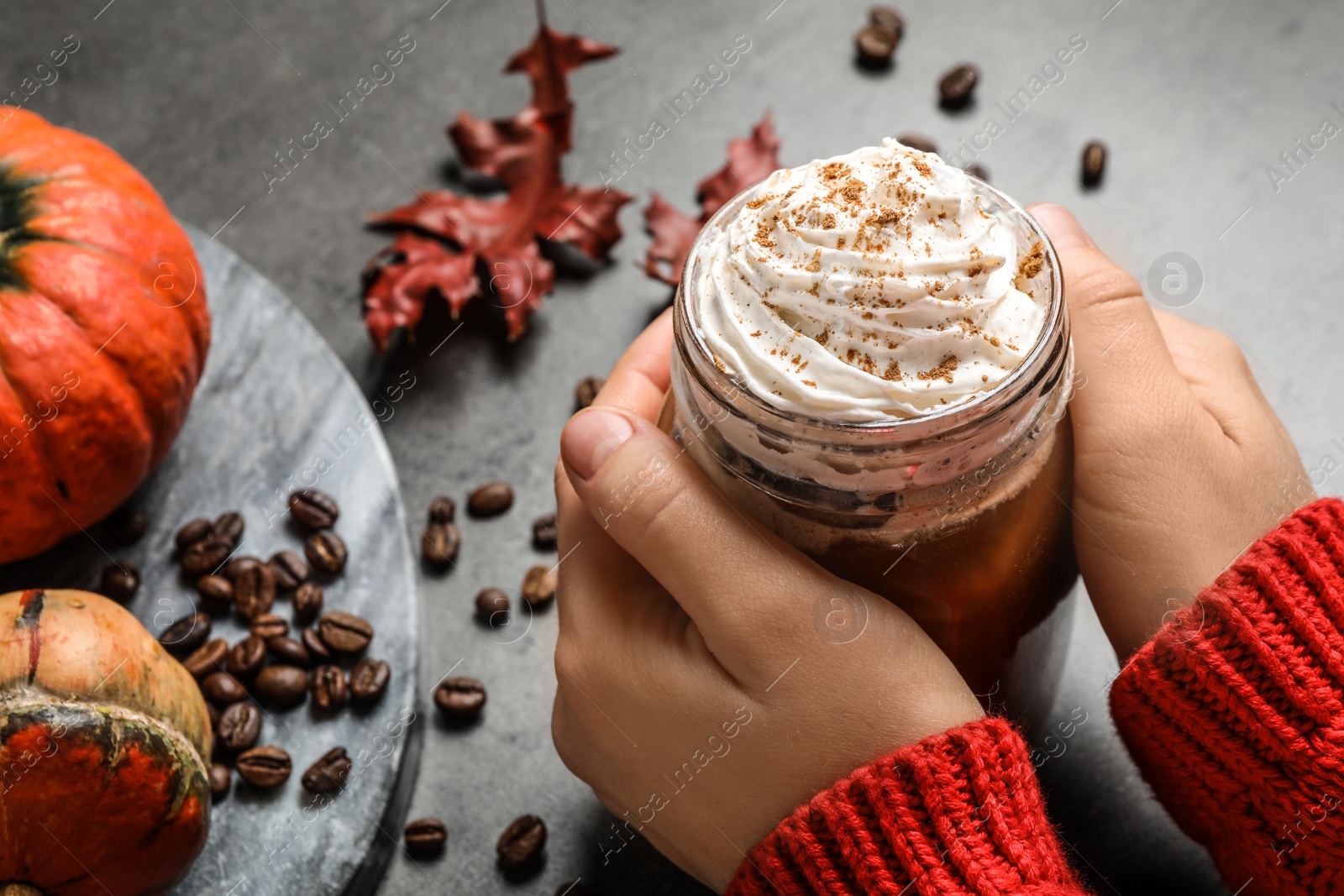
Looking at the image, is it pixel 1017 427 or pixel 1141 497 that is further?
pixel 1141 497

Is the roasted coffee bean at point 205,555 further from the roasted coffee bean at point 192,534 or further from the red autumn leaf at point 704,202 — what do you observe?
the red autumn leaf at point 704,202

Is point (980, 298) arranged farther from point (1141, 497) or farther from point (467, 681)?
point (467, 681)

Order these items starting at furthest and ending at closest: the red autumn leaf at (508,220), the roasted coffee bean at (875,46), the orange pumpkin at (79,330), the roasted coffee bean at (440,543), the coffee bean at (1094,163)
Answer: the roasted coffee bean at (875,46) → the coffee bean at (1094,163) → the red autumn leaf at (508,220) → the roasted coffee bean at (440,543) → the orange pumpkin at (79,330)

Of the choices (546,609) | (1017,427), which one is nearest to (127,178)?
(546,609)

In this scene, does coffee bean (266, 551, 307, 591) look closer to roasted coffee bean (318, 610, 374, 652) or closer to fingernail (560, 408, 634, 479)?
roasted coffee bean (318, 610, 374, 652)

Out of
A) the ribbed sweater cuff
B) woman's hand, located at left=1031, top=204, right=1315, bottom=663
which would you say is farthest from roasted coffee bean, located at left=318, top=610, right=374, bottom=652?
woman's hand, located at left=1031, top=204, right=1315, bottom=663

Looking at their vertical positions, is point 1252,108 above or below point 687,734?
below

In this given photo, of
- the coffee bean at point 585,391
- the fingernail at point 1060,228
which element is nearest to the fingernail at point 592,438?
the fingernail at point 1060,228
